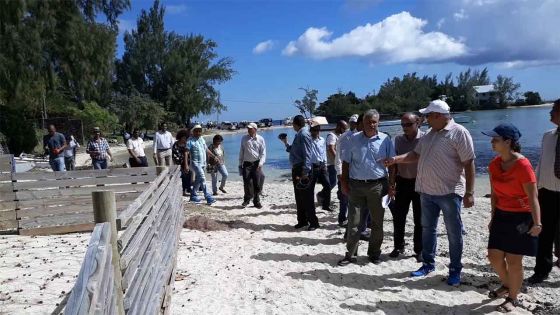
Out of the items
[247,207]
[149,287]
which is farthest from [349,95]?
[149,287]

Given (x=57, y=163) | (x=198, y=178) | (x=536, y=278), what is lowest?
(x=536, y=278)

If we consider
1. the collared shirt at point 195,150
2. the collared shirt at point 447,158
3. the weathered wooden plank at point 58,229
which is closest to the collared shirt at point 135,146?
the collared shirt at point 195,150

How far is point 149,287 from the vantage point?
144 inches

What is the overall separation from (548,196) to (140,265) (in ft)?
13.6

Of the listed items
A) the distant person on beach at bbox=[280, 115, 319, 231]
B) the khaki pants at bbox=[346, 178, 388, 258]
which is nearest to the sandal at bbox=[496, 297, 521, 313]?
the khaki pants at bbox=[346, 178, 388, 258]

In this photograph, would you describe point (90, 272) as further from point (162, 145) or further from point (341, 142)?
point (162, 145)

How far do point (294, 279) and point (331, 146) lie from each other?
3797 millimetres

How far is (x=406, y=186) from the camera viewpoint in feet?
19.9

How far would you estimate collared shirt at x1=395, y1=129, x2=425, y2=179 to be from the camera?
594cm

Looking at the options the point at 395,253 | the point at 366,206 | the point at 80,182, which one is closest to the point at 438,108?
the point at 366,206

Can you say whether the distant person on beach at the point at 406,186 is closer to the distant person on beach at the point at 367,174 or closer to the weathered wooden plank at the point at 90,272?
the distant person on beach at the point at 367,174

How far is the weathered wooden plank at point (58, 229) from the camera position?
8.02 metres

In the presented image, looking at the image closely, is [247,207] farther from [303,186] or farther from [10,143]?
[10,143]

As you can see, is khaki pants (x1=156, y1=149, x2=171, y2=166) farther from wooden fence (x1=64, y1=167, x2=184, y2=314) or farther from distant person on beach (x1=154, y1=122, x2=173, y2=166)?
wooden fence (x1=64, y1=167, x2=184, y2=314)
